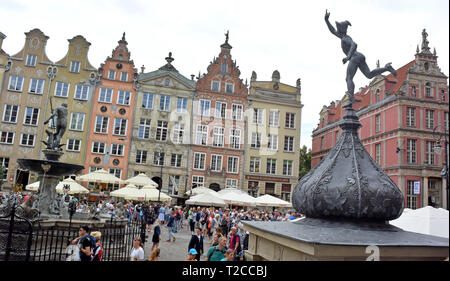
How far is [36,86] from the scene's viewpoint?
117 ft

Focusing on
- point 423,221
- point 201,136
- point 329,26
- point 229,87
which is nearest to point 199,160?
point 201,136

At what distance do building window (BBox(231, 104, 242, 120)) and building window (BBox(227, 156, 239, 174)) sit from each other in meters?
4.80

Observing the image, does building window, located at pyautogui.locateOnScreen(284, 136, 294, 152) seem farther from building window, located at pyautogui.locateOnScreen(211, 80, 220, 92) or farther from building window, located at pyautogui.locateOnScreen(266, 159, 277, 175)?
building window, located at pyautogui.locateOnScreen(211, 80, 220, 92)

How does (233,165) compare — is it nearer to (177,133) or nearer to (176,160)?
(176,160)

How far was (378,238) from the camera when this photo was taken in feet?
7.38

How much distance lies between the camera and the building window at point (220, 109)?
1540 inches

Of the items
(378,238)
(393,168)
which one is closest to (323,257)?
(378,238)

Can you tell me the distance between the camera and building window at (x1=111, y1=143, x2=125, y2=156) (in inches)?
1442

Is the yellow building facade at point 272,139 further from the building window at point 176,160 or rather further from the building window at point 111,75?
the building window at point 111,75

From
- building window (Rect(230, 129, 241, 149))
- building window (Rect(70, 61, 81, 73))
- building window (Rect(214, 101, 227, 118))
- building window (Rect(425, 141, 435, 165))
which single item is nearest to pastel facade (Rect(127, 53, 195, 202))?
building window (Rect(214, 101, 227, 118))

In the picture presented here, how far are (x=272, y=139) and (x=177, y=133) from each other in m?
11.5

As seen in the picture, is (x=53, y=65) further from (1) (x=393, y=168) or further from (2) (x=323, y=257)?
(2) (x=323, y=257)
